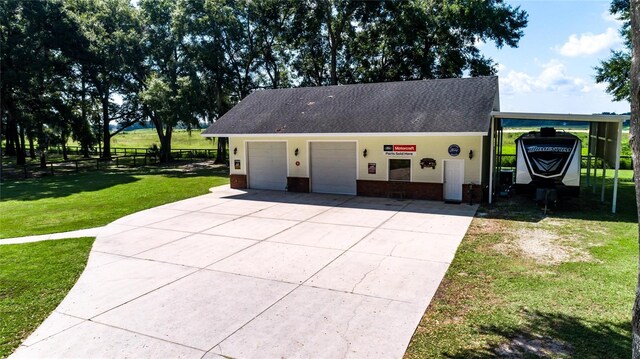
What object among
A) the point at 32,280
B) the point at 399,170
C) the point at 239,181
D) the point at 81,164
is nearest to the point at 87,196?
the point at 239,181

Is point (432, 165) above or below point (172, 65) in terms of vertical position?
below

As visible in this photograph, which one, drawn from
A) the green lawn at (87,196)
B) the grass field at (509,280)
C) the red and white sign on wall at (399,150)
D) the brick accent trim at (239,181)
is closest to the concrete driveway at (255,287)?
the grass field at (509,280)

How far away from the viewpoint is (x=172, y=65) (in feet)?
103

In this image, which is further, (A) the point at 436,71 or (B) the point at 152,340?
(A) the point at 436,71

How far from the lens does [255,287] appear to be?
7465mm

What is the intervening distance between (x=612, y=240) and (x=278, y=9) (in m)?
28.5

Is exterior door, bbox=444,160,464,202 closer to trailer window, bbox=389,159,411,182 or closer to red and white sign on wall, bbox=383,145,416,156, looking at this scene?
red and white sign on wall, bbox=383,145,416,156

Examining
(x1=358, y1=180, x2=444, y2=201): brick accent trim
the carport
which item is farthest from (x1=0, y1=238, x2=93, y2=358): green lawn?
the carport

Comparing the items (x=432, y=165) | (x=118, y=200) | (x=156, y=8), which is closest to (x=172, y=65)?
(x=156, y=8)

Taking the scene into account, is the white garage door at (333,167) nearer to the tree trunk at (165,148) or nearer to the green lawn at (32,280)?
the green lawn at (32,280)

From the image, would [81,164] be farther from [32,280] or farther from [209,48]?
[32,280]

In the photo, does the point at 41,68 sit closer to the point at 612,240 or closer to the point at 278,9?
the point at 278,9

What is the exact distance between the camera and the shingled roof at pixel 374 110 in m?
15.4

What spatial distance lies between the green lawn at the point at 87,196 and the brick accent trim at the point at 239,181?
1.43 meters
